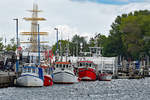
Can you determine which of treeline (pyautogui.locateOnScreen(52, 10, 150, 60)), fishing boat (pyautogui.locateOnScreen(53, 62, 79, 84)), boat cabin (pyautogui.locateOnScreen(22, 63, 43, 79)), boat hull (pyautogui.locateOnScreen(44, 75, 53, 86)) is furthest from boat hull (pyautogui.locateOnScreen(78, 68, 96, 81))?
A: treeline (pyautogui.locateOnScreen(52, 10, 150, 60))

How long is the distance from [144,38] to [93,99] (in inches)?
3982

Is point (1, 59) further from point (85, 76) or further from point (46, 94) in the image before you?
point (46, 94)

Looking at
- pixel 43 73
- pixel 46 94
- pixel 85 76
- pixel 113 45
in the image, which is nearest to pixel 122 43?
pixel 113 45

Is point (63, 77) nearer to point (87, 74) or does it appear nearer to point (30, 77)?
point (30, 77)

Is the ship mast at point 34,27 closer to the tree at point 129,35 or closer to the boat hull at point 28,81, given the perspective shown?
the tree at point 129,35

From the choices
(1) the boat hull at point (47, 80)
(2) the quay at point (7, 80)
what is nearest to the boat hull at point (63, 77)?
(1) the boat hull at point (47, 80)

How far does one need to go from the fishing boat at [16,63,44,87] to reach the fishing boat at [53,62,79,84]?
12.7 metres

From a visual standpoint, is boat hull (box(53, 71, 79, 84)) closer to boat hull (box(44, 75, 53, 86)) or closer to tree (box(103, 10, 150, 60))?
boat hull (box(44, 75, 53, 86))

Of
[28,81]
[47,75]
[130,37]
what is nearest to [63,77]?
[47,75]

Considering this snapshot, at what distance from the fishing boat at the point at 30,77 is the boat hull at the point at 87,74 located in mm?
29034

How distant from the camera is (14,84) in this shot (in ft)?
279

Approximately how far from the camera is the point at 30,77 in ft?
268

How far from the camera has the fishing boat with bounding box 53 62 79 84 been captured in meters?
97.0

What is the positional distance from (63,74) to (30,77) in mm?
15517
